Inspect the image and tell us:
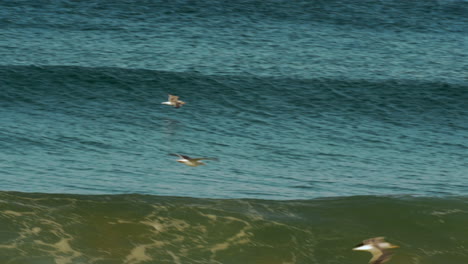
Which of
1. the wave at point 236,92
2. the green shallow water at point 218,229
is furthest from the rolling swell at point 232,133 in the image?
the green shallow water at point 218,229

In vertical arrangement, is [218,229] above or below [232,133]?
above

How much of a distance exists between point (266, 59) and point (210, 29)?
5636 mm

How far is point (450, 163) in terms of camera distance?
74.3ft

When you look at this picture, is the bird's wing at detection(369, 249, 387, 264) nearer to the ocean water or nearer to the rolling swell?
the ocean water

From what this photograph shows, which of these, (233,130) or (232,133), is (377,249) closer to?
(232,133)

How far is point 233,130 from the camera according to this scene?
26.0m

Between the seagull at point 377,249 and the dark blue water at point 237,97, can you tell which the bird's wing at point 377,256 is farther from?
the dark blue water at point 237,97

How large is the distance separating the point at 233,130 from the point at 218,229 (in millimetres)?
11097

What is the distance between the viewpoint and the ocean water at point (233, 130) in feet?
48.1

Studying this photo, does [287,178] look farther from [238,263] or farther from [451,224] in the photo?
[238,263]

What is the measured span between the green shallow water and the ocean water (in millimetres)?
42

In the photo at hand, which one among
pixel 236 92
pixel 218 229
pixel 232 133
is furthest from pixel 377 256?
pixel 236 92

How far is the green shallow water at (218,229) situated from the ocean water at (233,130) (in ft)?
0.14

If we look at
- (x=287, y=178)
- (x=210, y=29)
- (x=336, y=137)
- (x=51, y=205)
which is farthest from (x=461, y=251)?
(x=210, y=29)
